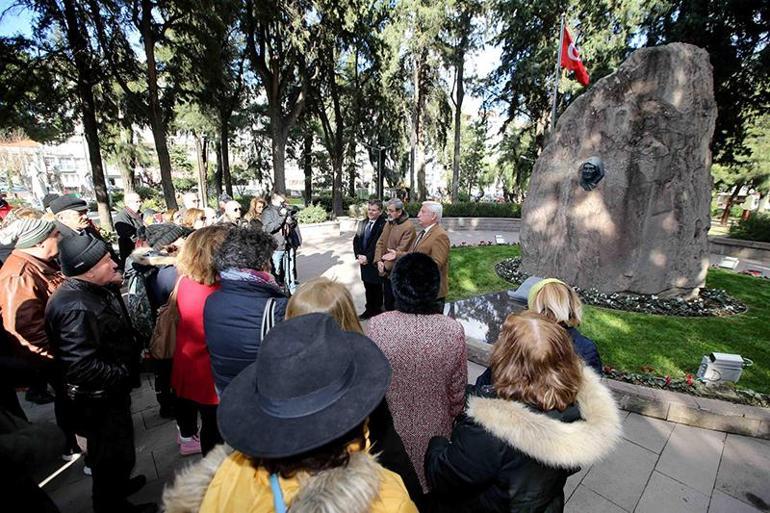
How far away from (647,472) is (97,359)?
4.50 metres

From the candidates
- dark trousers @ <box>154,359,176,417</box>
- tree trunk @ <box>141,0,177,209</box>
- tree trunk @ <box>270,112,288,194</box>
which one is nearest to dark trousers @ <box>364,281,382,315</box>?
dark trousers @ <box>154,359,176,417</box>

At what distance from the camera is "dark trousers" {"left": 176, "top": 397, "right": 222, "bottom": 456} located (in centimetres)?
291

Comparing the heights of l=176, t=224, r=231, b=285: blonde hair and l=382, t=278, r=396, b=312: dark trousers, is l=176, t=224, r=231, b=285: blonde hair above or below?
above

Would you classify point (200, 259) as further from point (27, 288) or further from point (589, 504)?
point (589, 504)

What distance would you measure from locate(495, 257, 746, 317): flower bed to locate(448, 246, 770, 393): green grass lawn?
0.23 m

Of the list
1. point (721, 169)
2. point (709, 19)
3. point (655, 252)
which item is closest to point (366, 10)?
point (709, 19)

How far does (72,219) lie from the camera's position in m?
4.67

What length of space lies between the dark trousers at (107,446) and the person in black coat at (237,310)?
0.78 m

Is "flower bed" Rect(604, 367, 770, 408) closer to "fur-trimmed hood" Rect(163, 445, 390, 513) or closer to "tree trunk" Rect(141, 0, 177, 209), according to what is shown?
"fur-trimmed hood" Rect(163, 445, 390, 513)

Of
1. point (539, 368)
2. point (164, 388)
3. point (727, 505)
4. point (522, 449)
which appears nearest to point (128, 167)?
point (164, 388)

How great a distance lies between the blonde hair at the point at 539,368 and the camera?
1626 mm

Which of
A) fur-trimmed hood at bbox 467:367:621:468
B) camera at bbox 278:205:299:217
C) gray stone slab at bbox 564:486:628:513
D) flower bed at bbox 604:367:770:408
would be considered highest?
camera at bbox 278:205:299:217

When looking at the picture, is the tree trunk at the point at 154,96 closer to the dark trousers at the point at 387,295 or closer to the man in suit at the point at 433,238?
the dark trousers at the point at 387,295

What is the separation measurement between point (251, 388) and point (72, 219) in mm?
5127
